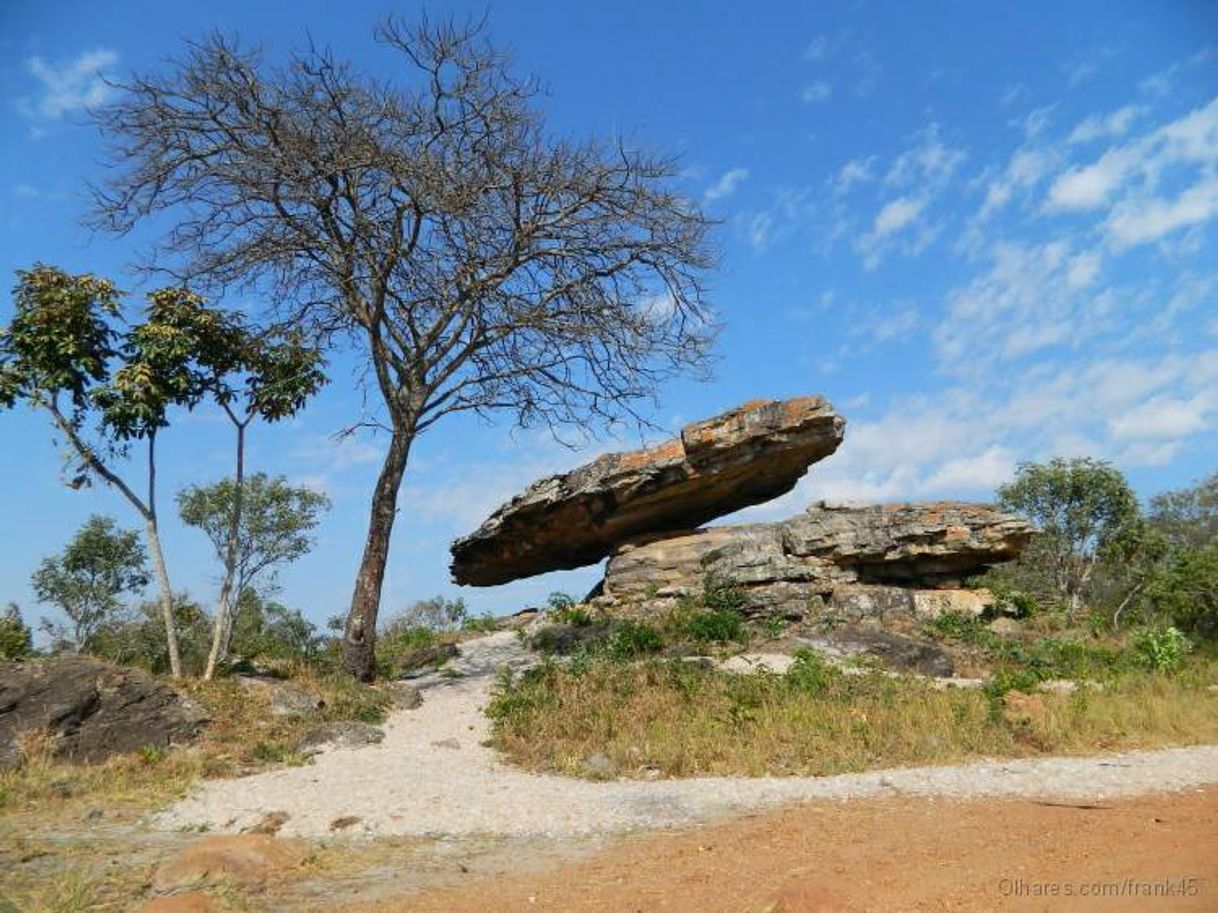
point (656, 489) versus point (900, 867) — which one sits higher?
point (656, 489)

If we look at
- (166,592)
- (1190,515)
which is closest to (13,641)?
(166,592)

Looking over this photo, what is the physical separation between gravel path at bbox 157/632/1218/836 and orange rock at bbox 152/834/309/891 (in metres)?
0.90

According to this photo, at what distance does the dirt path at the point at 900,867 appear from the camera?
4.31m

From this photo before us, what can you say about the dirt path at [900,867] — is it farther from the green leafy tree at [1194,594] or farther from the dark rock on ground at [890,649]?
the green leafy tree at [1194,594]

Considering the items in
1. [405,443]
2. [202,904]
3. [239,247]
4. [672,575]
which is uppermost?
[239,247]

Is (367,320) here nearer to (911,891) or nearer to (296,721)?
(296,721)

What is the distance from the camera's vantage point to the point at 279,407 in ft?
43.9

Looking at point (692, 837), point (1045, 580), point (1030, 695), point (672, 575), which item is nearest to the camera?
point (692, 837)

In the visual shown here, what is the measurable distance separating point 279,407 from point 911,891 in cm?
1161

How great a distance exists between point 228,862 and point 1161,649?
41.9 ft

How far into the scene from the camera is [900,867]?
195 inches

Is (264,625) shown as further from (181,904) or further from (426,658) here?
(181,904)

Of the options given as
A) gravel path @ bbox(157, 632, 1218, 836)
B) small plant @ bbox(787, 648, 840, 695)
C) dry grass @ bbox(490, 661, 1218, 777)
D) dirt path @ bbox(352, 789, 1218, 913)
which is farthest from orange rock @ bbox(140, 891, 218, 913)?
small plant @ bbox(787, 648, 840, 695)

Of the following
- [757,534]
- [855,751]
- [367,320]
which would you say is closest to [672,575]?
[757,534]
